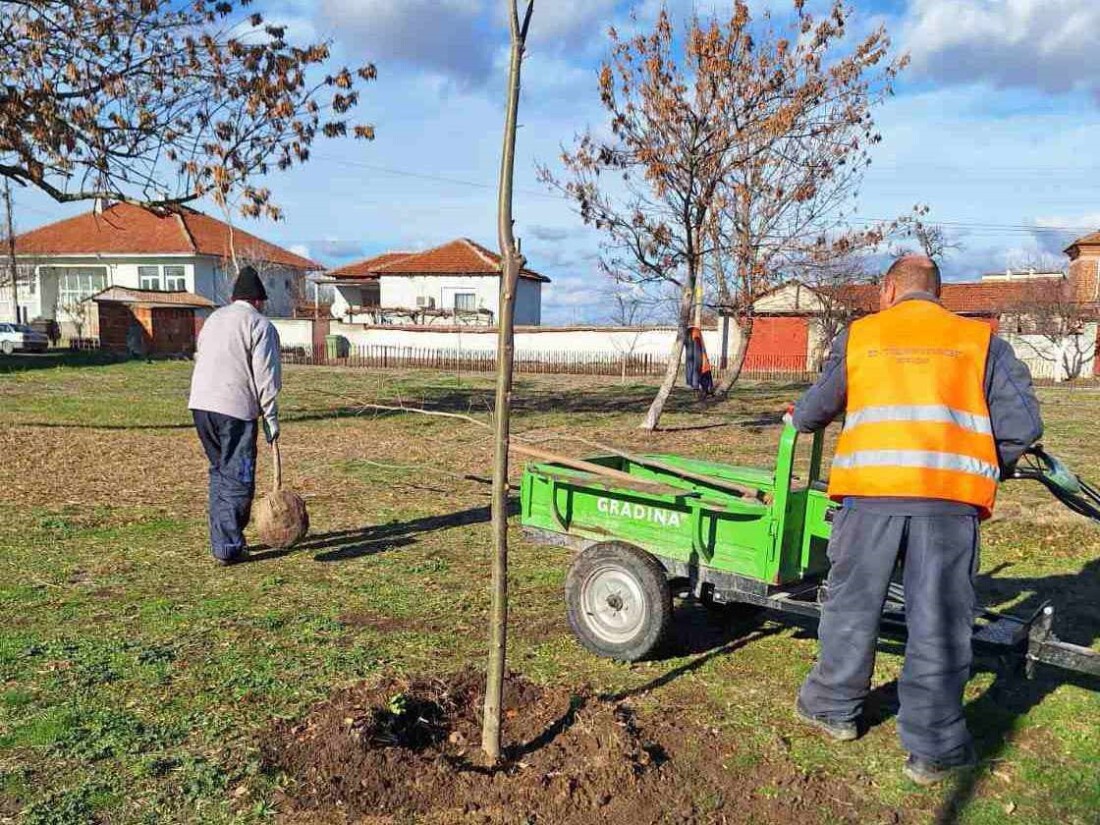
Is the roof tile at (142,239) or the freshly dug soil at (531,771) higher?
the roof tile at (142,239)

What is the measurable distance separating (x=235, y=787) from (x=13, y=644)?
6.65 feet

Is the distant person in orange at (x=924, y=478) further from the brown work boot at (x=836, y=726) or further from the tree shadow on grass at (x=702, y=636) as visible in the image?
the tree shadow on grass at (x=702, y=636)

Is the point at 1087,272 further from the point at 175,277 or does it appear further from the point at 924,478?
the point at 924,478

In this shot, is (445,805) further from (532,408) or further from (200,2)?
(532,408)

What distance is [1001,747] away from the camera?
145 inches

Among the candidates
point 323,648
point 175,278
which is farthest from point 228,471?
point 175,278

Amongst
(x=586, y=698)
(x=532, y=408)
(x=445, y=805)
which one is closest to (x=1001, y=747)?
(x=586, y=698)

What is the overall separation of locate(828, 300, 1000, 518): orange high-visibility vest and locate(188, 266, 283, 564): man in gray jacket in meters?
4.00

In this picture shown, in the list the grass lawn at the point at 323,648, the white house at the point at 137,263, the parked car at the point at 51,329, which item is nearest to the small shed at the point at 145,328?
the parked car at the point at 51,329

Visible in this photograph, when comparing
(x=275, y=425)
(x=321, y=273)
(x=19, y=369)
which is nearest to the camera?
(x=275, y=425)

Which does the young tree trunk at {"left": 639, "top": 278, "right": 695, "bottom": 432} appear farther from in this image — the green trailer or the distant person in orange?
the distant person in orange

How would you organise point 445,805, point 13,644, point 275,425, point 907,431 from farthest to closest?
point 275,425 < point 13,644 < point 907,431 < point 445,805

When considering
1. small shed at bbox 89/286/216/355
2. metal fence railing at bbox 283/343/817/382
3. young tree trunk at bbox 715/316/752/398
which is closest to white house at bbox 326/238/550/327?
metal fence railing at bbox 283/343/817/382

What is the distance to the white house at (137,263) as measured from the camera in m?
48.7
